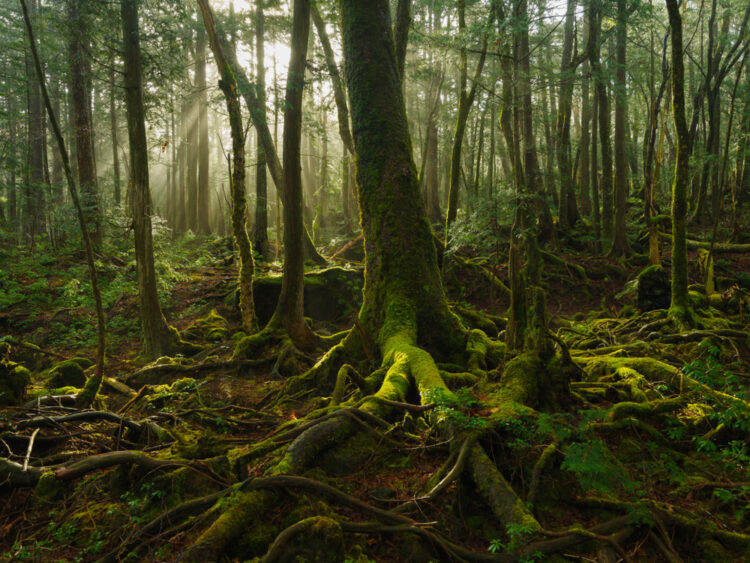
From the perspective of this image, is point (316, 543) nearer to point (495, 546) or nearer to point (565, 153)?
point (495, 546)

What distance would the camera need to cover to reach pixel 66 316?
1174 cm

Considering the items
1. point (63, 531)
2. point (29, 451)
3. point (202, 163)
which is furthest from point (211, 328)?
point (202, 163)

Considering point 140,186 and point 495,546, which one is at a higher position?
point 140,186

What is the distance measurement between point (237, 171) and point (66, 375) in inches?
187

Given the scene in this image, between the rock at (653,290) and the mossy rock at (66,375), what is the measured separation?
37.4 feet

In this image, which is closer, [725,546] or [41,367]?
[725,546]

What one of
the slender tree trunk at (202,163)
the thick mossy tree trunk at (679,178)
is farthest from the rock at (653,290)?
the slender tree trunk at (202,163)

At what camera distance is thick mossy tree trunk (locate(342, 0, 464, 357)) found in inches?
232

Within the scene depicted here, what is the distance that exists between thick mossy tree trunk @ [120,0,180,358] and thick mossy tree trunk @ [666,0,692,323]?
30.5ft

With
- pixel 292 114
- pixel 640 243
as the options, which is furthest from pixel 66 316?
pixel 640 243

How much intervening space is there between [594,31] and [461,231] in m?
6.99

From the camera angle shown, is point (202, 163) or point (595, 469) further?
point (202, 163)

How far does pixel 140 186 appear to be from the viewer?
8320mm

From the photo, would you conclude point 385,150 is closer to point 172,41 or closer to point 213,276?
point 172,41
